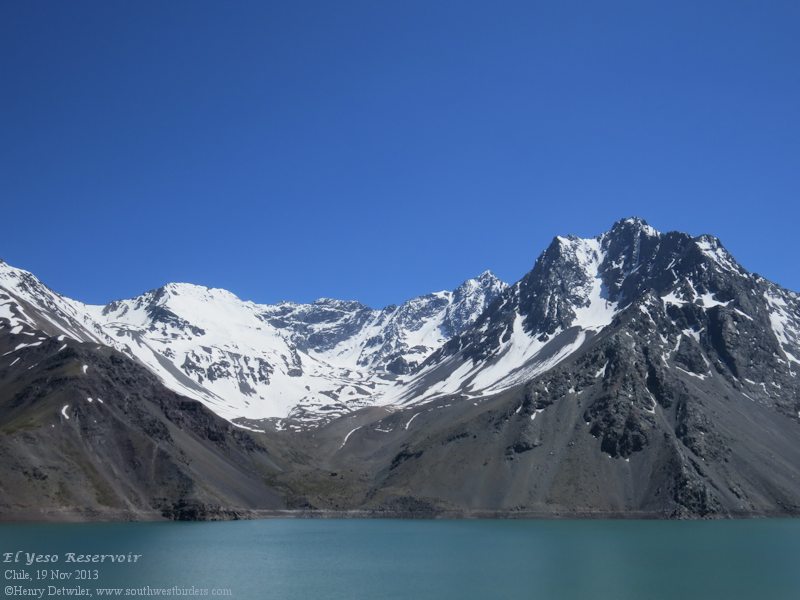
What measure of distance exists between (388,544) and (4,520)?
79.5 metres

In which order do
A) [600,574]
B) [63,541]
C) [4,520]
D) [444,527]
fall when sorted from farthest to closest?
[444,527] → [4,520] → [63,541] → [600,574]

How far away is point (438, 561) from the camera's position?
385 ft

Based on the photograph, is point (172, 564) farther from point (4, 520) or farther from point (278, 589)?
point (4, 520)

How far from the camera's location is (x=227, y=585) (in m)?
91.1

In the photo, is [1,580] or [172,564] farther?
[172,564]

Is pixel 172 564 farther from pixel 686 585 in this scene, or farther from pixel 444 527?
pixel 444 527

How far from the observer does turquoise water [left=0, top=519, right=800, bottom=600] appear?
293ft

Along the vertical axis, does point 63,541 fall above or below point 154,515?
below

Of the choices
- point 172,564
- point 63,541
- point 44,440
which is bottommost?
point 172,564

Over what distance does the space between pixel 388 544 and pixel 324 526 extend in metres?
57.0

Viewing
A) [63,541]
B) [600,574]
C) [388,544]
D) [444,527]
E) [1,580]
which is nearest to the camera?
[1,580]

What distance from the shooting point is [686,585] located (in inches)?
Result: 3674

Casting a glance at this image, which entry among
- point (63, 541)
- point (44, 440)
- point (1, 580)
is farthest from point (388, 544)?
point (44, 440)

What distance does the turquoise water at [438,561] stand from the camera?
89438 millimetres
